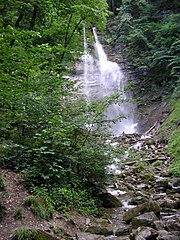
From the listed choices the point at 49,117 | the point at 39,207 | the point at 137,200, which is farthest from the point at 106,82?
the point at 39,207

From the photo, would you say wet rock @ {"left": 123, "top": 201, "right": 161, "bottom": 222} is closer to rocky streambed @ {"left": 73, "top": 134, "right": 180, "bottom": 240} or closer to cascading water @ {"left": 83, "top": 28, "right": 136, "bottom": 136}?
rocky streambed @ {"left": 73, "top": 134, "right": 180, "bottom": 240}

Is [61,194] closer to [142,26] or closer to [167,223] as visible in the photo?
[167,223]

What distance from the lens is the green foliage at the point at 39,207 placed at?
5352 millimetres

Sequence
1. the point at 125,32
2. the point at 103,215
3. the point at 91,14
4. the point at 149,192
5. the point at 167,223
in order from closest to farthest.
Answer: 1. the point at 167,223
2. the point at 103,215
3. the point at 149,192
4. the point at 91,14
5. the point at 125,32

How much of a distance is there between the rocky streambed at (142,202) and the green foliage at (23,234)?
1140 mm

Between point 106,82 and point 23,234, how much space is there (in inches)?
757

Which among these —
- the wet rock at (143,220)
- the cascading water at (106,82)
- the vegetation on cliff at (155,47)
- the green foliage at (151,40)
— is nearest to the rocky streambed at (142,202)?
the wet rock at (143,220)

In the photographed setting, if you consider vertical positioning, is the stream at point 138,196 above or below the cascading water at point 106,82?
below

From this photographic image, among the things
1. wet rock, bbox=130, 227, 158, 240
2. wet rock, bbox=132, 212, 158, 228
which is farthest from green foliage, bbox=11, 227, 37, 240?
wet rock, bbox=132, 212, 158, 228

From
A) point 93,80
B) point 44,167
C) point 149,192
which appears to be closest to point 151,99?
point 93,80

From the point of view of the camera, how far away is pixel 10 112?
19.7 ft

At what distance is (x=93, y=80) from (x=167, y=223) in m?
17.8

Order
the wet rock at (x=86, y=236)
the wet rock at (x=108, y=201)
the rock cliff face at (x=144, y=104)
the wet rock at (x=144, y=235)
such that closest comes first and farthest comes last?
the wet rock at (x=144, y=235), the wet rock at (x=86, y=236), the wet rock at (x=108, y=201), the rock cliff face at (x=144, y=104)

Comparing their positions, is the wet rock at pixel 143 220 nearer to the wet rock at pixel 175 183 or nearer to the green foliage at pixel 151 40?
the wet rock at pixel 175 183
